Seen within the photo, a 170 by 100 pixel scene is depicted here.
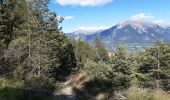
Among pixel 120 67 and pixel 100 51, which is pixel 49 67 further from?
pixel 100 51

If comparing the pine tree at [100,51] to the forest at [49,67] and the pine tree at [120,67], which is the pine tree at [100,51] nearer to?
the forest at [49,67]

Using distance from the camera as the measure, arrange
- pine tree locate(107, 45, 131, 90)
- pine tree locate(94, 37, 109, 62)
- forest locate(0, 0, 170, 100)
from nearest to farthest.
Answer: forest locate(0, 0, 170, 100) → pine tree locate(107, 45, 131, 90) → pine tree locate(94, 37, 109, 62)

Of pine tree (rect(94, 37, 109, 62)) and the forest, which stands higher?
the forest

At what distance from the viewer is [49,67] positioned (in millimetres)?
33781

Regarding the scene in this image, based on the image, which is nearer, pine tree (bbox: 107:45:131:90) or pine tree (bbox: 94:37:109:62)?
pine tree (bbox: 107:45:131:90)

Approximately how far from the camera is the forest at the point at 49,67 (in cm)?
1001

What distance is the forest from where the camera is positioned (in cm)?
1001

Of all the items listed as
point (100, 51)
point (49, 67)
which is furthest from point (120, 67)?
point (100, 51)

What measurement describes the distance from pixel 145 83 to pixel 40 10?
3379 centimetres

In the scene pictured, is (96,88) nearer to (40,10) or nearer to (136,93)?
(136,93)

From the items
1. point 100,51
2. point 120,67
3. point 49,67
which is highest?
point 49,67

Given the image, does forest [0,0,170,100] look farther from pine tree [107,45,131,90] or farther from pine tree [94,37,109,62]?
pine tree [94,37,109,62]

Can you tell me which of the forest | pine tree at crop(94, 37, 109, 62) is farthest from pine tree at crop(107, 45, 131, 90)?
pine tree at crop(94, 37, 109, 62)

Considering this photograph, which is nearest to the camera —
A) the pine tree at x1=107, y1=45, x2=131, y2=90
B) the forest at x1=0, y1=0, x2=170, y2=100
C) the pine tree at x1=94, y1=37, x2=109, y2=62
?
the forest at x1=0, y1=0, x2=170, y2=100
